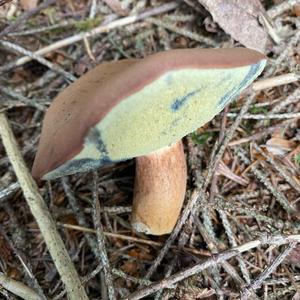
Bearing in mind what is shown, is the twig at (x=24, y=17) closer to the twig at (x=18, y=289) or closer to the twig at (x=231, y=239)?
the twig at (x=18, y=289)

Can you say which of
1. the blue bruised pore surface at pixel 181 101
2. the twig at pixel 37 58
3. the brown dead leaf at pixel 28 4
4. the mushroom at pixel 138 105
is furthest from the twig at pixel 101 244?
the brown dead leaf at pixel 28 4

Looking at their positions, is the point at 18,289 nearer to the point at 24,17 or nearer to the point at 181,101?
the point at 181,101

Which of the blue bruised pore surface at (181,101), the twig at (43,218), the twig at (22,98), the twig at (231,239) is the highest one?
the blue bruised pore surface at (181,101)

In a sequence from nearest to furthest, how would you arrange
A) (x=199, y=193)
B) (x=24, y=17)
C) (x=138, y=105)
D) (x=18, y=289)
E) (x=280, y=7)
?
(x=138, y=105) < (x=18, y=289) < (x=199, y=193) < (x=280, y=7) < (x=24, y=17)

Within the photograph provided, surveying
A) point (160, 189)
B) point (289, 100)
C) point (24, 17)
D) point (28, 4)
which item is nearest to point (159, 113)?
point (160, 189)

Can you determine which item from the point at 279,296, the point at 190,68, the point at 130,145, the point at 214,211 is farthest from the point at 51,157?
the point at 279,296

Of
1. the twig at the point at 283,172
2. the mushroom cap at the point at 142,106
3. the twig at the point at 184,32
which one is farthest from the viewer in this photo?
the twig at the point at 184,32

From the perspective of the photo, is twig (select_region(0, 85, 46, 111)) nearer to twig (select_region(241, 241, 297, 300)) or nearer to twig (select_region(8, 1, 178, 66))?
twig (select_region(8, 1, 178, 66))
